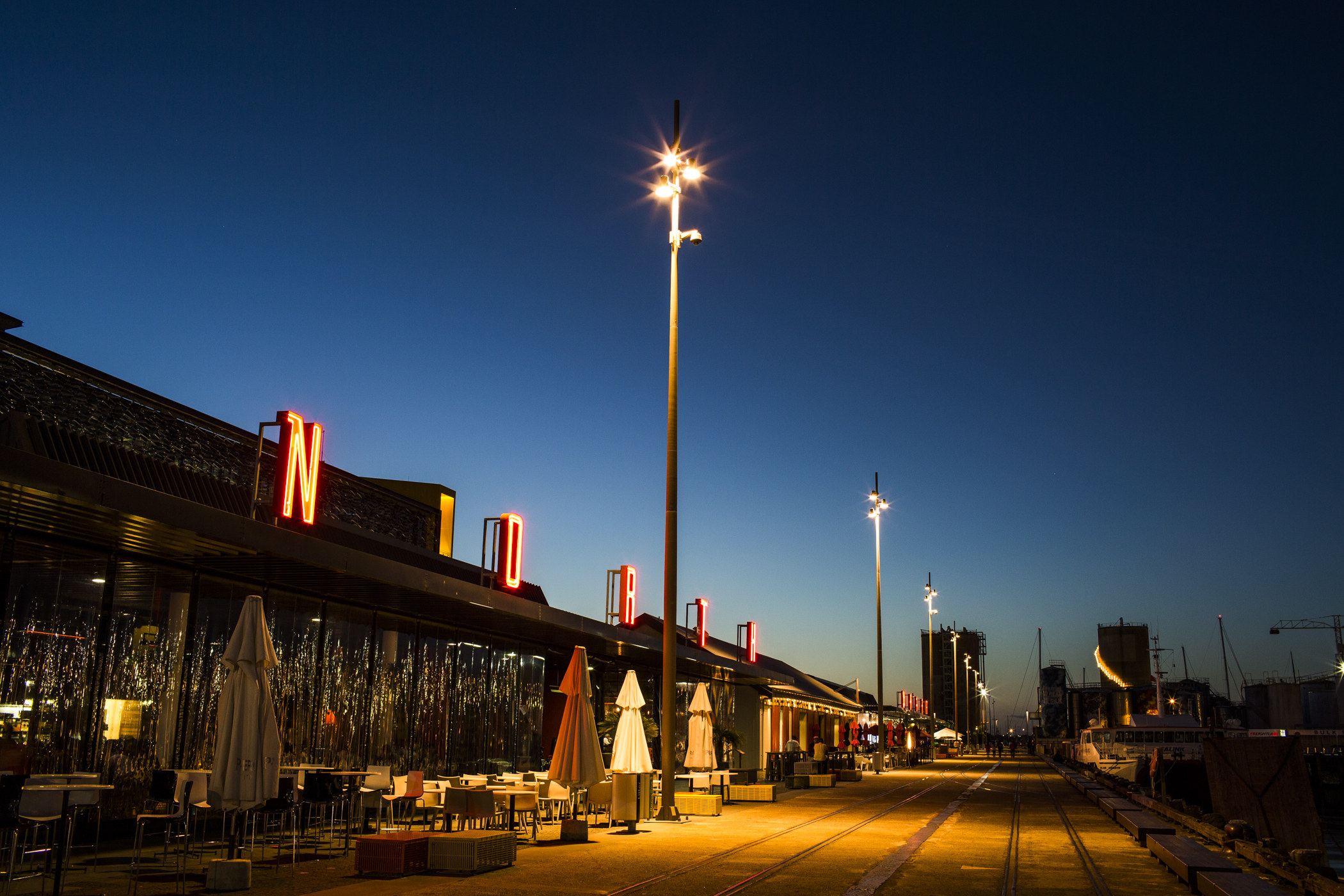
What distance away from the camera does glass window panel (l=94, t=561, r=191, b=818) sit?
41.4 feet

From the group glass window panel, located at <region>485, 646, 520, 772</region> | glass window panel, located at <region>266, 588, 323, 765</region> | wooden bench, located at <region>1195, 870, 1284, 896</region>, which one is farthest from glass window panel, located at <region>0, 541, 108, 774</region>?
wooden bench, located at <region>1195, 870, 1284, 896</region>

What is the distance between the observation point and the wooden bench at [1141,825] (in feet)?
53.1

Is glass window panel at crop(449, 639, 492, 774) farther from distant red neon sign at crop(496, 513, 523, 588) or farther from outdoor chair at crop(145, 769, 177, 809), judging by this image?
outdoor chair at crop(145, 769, 177, 809)

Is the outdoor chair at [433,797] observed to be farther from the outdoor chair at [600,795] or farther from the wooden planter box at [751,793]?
the wooden planter box at [751,793]

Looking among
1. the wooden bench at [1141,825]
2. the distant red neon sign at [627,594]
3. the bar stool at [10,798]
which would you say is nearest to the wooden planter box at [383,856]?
the bar stool at [10,798]

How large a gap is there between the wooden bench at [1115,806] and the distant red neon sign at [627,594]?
12114 mm

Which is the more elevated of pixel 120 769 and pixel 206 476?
pixel 206 476

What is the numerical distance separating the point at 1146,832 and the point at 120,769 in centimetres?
1485

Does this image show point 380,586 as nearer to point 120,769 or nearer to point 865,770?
point 120,769

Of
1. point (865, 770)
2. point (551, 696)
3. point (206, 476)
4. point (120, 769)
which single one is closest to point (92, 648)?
point (120, 769)

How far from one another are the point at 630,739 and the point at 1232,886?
10296 mm

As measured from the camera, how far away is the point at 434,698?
19.5 m

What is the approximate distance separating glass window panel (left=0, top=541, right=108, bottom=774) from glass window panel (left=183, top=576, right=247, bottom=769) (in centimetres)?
153

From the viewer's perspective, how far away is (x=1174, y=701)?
121 m
